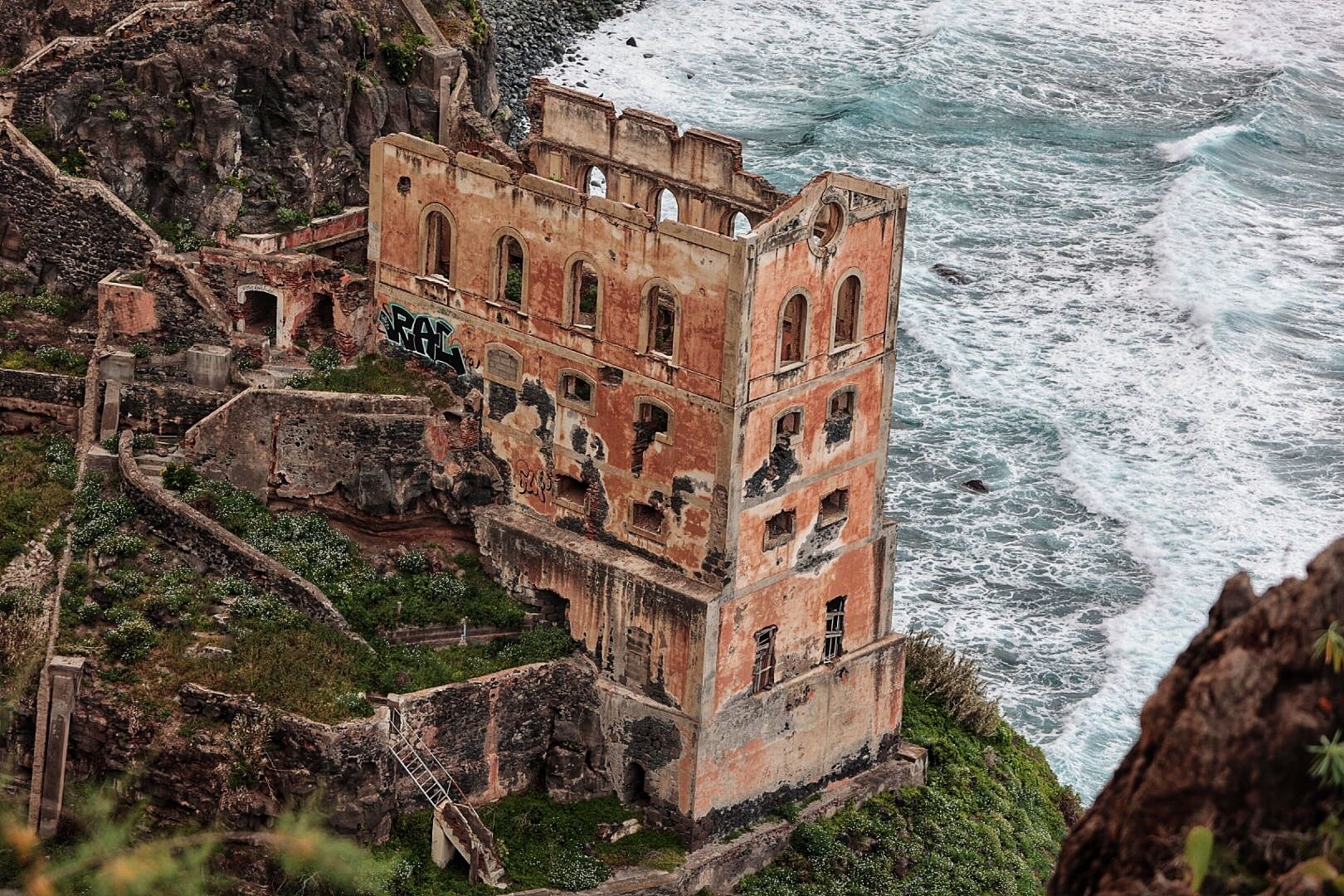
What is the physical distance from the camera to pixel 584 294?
5994 centimetres

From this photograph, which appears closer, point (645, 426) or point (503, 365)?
point (645, 426)

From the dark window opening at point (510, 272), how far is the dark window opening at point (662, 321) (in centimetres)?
340

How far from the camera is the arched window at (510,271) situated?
59.4 meters

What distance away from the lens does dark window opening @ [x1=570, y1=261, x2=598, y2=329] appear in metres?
58.3

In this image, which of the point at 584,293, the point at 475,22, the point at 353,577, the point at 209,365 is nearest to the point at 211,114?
the point at 209,365

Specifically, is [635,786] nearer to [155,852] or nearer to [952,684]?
[952,684]

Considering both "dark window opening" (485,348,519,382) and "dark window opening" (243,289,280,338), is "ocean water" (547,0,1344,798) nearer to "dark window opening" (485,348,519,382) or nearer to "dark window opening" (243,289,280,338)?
"dark window opening" (485,348,519,382)

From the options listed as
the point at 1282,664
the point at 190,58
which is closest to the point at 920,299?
the point at 190,58

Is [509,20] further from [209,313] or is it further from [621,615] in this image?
[621,615]

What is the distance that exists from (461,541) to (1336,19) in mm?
76282

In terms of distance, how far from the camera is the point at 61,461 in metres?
62.9

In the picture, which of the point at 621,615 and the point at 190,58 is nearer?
the point at 621,615

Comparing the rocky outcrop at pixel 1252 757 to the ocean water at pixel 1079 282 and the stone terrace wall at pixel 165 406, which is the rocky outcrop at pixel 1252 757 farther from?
the ocean water at pixel 1079 282

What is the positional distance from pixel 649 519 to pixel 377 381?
787 centimetres
